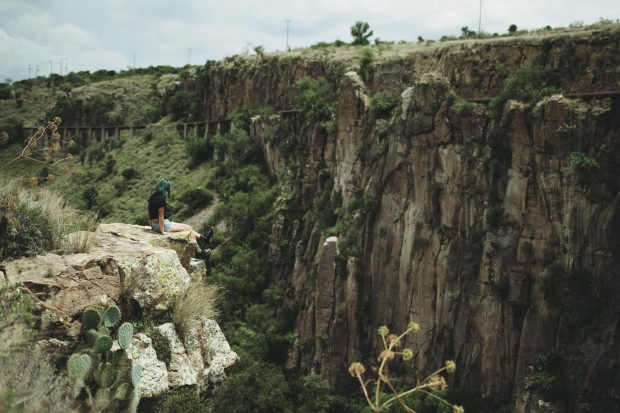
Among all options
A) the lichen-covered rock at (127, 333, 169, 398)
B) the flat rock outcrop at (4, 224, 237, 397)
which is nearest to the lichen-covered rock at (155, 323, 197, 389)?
the flat rock outcrop at (4, 224, 237, 397)

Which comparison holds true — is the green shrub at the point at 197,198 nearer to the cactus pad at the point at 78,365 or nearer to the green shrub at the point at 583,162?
the green shrub at the point at 583,162

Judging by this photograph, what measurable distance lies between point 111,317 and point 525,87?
3148cm

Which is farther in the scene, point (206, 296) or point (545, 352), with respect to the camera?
point (545, 352)

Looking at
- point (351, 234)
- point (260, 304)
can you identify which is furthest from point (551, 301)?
point (260, 304)

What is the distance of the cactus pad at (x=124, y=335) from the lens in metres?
12.6

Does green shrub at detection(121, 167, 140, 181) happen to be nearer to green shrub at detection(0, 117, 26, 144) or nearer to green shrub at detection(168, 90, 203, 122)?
green shrub at detection(168, 90, 203, 122)

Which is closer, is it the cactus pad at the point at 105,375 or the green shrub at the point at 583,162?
the cactus pad at the point at 105,375

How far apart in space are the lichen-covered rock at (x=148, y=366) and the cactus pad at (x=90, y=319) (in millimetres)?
757

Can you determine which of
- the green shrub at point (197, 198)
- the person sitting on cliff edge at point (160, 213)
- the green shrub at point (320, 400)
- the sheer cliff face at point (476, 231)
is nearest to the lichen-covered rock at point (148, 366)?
the person sitting on cliff edge at point (160, 213)

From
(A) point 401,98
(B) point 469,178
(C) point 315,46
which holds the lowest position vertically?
(B) point 469,178

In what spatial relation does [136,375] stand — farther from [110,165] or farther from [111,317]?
[110,165]

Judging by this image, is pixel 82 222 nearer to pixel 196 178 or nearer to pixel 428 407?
pixel 428 407

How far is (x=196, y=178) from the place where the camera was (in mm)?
75188

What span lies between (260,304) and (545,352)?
82.9 ft
